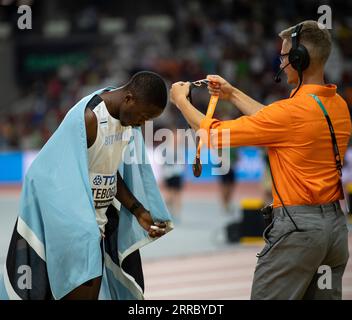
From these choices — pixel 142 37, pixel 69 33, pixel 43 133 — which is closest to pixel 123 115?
pixel 43 133

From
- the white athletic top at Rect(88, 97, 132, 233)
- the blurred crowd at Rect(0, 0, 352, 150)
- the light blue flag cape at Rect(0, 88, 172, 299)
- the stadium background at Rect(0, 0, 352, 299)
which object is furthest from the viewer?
the blurred crowd at Rect(0, 0, 352, 150)

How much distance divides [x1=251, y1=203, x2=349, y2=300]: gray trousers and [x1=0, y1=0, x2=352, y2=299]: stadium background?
1138 cm

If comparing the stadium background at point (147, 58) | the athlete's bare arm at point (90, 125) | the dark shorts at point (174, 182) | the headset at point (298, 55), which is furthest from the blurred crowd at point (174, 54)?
the headset at point (298, 55)

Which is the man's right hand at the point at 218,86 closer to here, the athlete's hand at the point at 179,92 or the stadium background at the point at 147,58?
the athlete's hand at the point at 179,92

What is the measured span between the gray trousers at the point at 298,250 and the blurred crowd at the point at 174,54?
1796cm

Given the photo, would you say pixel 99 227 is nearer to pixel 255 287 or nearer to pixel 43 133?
pixel 255 287

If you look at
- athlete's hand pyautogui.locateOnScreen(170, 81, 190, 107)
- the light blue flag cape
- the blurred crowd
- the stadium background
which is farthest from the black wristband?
the blurred crowd

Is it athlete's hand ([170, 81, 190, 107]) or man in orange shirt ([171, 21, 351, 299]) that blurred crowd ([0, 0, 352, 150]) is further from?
man in orange shirt ([171, 21, 351, 299])

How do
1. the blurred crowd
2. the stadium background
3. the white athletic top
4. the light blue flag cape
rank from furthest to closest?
the blurred crowd < the stadium background < the white athletic top < the light blue flag cape

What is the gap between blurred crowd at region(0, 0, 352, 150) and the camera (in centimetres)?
2475

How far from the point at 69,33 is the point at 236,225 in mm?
18477

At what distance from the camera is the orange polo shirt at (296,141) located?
4922 mm

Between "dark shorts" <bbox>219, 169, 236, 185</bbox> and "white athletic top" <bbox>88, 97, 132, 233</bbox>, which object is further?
"dark shorts" <bbox>219, 169, 236, 185</bbox>

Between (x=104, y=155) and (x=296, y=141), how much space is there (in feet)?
4.58
